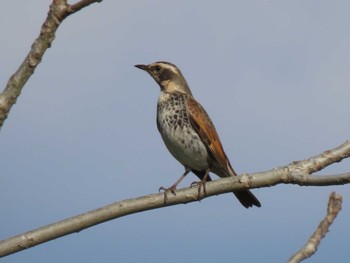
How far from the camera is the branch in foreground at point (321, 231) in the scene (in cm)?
401

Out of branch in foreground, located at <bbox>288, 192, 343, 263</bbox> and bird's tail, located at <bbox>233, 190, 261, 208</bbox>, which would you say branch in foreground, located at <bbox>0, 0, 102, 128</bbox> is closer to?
branch in foreground, located at <bbox>288, 192, 343, 263</bbox>

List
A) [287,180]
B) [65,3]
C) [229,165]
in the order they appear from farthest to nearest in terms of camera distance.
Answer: [229,165] < [287,180] < [65,3]

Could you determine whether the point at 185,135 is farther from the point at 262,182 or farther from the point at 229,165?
the point at 262,182

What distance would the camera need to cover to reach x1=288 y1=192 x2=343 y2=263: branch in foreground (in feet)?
13.1

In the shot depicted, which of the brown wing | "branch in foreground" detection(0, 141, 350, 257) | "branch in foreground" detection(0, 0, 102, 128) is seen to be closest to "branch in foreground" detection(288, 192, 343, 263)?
"branch in foreground" detection(0, 141, 350, 257)

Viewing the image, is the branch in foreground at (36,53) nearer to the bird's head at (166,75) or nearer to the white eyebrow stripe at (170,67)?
the bird's head at (166,75)

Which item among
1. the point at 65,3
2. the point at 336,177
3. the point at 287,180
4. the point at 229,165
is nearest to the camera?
the point at 65,3

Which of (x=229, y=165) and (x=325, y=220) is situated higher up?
(x=229, y=165)

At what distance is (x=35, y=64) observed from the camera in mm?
4328

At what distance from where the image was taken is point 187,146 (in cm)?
892

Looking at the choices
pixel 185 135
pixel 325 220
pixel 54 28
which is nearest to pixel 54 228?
pixel 54 28

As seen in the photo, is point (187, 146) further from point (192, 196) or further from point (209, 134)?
point (192, 196)

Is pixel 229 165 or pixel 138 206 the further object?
pixel 229 165

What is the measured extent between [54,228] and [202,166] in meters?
4.08
